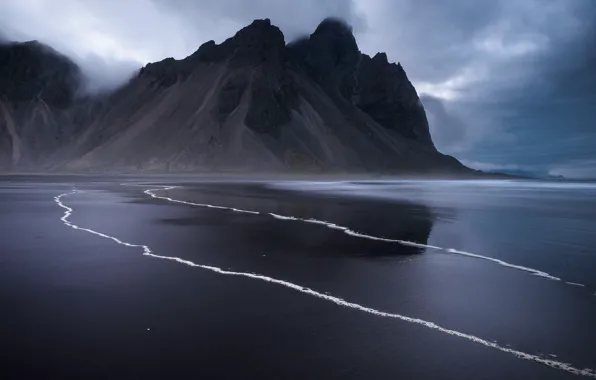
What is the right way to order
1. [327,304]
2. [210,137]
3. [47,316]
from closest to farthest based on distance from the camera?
[47,316]
[327,304]
[210,137]

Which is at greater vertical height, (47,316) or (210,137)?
(210,137)

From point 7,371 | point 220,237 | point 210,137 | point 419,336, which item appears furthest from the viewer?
point 210,137

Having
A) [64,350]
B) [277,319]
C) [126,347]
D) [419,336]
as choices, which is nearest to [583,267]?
[419,336]

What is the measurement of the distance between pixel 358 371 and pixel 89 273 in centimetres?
901

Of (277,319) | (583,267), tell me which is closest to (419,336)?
(277,319)

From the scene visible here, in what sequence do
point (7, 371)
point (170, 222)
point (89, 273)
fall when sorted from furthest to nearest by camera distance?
point (170, 222) → point (89, 273) → point (7, 371)

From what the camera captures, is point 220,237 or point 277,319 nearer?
point 277,319

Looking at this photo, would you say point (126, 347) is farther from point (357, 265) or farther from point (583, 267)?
point (583, 267)

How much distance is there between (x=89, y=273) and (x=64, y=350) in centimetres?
580

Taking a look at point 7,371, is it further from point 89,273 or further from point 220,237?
point 220,237

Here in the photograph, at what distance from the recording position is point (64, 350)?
751 centimetres

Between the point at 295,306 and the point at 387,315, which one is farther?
the point at 295,306

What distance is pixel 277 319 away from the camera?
362 inches

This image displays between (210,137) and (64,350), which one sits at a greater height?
(210,137)
